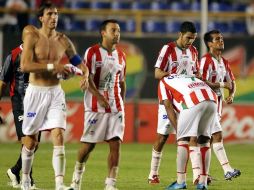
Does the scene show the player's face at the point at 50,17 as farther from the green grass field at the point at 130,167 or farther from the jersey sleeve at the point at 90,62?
the green grass field at the point at 130,167

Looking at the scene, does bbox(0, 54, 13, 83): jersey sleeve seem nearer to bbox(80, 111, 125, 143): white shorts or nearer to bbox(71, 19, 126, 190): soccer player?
bbox(71, 19, 126, 190): soccer player

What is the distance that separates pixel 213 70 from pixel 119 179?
2160mm

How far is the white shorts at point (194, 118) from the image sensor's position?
11594 mm

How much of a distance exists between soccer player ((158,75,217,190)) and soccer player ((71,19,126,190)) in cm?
77

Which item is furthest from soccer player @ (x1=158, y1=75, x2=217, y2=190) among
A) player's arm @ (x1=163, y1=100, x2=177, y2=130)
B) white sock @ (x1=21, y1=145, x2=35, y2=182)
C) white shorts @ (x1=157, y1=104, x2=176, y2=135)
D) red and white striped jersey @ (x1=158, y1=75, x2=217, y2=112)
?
white sock @ (x1=21, y1=145, x2=35, y2=182)

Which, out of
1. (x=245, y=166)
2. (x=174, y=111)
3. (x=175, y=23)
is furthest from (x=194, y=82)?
(x=175, y=23)

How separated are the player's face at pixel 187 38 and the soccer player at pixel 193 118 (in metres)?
0.76

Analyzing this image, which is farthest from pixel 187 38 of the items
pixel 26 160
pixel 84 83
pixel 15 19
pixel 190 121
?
pixel 15 19

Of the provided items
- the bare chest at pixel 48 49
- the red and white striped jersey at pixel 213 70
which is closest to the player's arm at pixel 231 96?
the red and white striped jersey at pixel 213 70

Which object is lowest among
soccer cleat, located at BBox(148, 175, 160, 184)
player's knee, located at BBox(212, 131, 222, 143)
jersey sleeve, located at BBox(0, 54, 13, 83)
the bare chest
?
soccer cleat, located at BBox(148, 175, 160, 184)

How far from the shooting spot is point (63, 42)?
1114cm

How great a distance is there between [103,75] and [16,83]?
1535 mm

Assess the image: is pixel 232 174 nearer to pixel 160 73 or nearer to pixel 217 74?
pixel 217 74

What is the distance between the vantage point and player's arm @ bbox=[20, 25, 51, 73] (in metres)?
10.7
